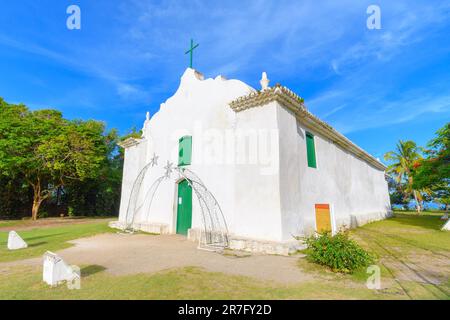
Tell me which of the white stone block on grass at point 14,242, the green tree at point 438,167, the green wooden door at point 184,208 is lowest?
the white stone block on grass at point 14,242

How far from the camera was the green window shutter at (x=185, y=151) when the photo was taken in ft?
35.4

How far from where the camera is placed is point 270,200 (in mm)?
7242

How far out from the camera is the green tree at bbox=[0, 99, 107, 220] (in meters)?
16.1

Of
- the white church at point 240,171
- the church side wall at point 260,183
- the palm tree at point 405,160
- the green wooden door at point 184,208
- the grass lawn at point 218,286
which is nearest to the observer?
the grass lawn at point 218,286

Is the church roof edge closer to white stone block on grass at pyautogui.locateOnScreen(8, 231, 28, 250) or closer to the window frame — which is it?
the window frame

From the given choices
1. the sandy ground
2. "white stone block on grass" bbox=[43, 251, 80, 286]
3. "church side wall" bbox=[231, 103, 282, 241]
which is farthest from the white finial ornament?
"white stone block on grass" bbox=[43, 251, 80, 286]

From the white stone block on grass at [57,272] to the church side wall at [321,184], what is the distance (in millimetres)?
5274

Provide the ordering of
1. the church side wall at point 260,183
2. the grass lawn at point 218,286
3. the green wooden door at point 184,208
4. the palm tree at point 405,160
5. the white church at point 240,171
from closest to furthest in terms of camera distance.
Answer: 1. the grass lawn at point 218,286
2. the church side wall at point 260,183
3. the white church at point 240,171
4. the green wooden door at point 184,208
5. the palm tree at point 405,160

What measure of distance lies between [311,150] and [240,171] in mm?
3750

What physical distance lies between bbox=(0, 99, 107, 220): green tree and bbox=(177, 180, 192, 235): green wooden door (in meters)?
11.6

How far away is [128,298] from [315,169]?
849cm

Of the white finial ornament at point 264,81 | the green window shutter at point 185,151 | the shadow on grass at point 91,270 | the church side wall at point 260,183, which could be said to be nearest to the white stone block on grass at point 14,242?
the shadow on grass at point 91,270

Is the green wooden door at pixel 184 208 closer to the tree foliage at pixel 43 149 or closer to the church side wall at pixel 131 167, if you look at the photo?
the church side wall at pixel 131 167

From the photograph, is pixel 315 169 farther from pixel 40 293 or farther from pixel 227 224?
pixel 40 293
